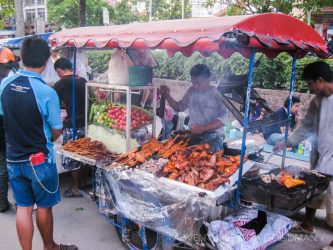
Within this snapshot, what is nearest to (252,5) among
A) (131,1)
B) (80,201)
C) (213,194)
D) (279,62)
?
(279,62)

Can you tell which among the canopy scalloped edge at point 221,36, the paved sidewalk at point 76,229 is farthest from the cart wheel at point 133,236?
the canopy scalloped edge at point 221,36

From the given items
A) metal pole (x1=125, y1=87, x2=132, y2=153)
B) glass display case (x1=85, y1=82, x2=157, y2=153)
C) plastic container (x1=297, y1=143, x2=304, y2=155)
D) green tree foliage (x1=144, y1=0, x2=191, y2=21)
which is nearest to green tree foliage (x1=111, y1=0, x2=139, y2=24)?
green tree foliage (x1=144, y1=0, x2=191, y2=21)

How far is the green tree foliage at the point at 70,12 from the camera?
944 inches

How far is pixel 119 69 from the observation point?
3.97m

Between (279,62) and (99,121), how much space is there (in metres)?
6.34

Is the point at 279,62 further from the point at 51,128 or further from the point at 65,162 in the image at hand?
the point at 51,128

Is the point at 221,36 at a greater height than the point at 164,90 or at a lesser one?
greater

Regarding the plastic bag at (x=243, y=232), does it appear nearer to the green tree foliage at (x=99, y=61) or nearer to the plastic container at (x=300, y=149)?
the plastic container at (x=300, y=149)

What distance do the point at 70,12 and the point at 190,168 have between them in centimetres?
2395

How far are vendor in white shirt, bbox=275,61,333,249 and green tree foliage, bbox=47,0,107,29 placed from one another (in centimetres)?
2252

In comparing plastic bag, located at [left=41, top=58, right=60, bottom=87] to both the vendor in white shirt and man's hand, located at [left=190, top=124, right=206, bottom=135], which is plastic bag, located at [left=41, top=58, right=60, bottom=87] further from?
the vendor in white shirt

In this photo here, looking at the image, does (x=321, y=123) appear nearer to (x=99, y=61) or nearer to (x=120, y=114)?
(x=120, y=114)

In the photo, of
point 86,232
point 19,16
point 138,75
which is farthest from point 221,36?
point 19,16

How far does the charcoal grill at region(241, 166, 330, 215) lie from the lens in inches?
105
